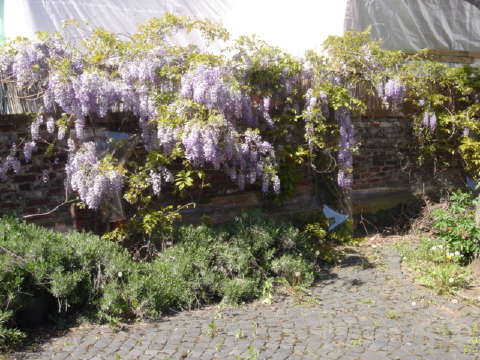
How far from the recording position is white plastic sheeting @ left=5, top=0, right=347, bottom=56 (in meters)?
7.88

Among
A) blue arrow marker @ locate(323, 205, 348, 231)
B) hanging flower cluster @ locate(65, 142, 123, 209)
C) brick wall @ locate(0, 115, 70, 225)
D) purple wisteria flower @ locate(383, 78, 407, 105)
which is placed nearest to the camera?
hanging flower cluster @ locate(65, 142, 123, 209)

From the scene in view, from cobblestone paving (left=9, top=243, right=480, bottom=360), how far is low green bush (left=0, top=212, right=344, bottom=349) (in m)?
0.20

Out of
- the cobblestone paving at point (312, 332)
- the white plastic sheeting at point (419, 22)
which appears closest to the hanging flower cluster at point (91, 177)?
the cobblestone paving at point (312, 332)

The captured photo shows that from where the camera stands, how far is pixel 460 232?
5680mm

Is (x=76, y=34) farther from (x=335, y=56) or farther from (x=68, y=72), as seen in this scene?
(x=335, y=56)

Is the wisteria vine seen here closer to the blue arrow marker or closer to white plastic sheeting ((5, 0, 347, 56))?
the blue arrow marker

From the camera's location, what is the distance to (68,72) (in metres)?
5.05

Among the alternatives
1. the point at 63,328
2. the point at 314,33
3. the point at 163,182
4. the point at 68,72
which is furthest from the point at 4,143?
the point at 314,33

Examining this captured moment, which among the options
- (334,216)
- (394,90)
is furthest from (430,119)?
(334,216)

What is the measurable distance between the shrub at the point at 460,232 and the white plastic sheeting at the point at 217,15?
3220 mm

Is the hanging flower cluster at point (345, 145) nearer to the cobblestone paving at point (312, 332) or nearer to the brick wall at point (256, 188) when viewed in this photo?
the brick wall at point (256, 188)

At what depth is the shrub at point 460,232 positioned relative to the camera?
5559 millimetres

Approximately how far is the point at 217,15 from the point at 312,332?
674cm

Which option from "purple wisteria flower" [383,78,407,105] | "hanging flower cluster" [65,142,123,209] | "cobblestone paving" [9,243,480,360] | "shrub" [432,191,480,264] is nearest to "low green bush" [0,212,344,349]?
"cobblestone paving" [9,243,480,360]
